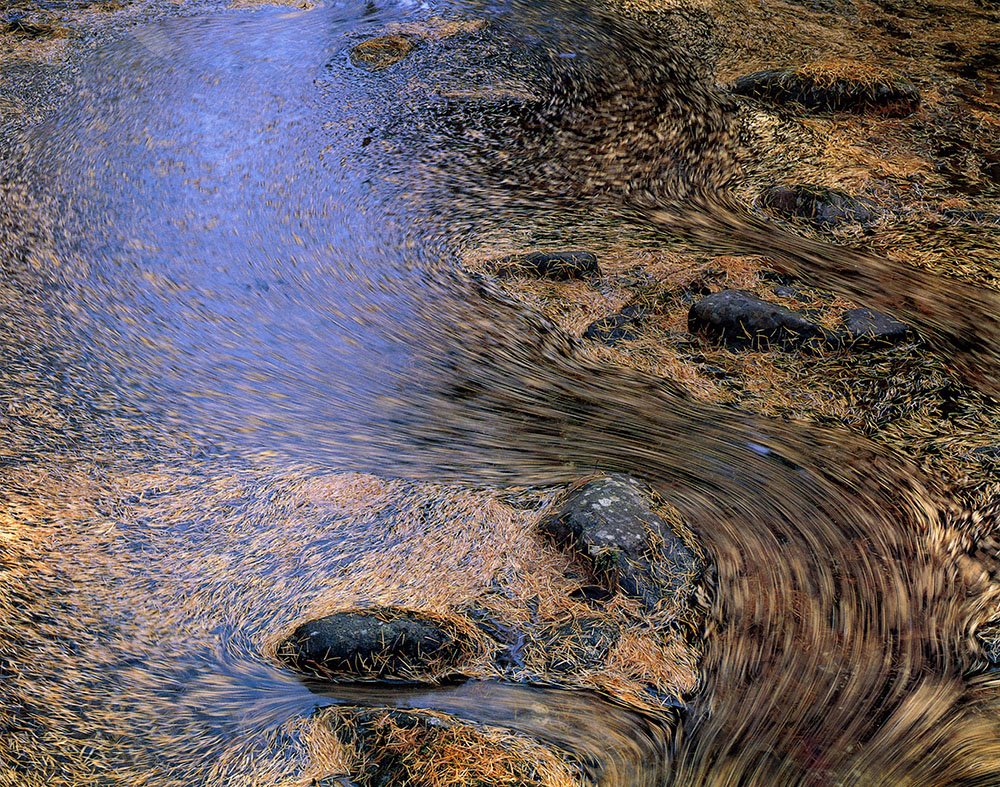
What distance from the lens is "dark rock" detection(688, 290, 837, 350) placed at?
342 centimetres

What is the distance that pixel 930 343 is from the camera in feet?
11.1

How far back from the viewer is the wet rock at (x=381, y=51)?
19.5 ft

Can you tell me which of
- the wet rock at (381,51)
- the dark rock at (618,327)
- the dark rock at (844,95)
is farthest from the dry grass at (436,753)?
the wet rock at (381,51)

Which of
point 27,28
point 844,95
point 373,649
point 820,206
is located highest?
point 27,28

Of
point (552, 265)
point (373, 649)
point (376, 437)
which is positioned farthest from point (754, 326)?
point (373, 649)

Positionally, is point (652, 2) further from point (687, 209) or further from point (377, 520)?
A: point (377, 520)

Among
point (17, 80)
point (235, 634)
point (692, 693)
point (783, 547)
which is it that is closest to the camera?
point (692, 693)

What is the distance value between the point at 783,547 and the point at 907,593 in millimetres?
348

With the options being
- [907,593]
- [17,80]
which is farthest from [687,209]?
[17,80]

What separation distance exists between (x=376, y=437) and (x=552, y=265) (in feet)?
4.13

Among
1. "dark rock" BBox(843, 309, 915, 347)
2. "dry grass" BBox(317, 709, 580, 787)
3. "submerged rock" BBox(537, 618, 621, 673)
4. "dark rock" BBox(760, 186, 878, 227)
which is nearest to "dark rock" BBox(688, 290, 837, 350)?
"dark rock" BBox(843, 309, 915, 347)

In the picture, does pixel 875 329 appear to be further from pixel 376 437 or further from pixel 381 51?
pixel 381 51

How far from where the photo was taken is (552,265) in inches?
154

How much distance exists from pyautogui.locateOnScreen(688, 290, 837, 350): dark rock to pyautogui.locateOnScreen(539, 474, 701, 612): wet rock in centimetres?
98
